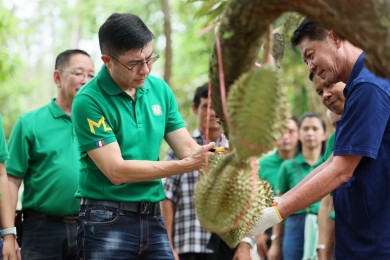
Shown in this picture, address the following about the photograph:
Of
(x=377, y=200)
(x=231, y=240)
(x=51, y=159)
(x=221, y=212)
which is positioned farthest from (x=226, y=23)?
(x=51, y=159)

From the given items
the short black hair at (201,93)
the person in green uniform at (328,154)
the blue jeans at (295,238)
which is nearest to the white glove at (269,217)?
the person in green uniform at (328,154)

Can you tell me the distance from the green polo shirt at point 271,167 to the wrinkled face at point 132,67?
12.7 ft

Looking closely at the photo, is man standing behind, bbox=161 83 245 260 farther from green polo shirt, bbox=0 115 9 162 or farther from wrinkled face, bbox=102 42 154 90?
wrinkled face, bbox=102 42 154 90

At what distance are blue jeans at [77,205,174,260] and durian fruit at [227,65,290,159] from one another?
1.88 meters

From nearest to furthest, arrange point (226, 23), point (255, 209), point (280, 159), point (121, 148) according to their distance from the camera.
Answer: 1. point (226, 23)
2. point (255, 209)
3. point (121, 148)
4. point (280, 159)

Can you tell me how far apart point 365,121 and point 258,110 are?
1.40 m

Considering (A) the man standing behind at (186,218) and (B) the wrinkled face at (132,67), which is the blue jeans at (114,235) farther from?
(A) the man standing behind at (186,218)

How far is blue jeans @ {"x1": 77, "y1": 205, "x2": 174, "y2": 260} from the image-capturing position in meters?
3.93

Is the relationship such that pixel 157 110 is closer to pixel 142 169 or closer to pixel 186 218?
pixel 142 169

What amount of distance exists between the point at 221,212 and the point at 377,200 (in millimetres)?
1449

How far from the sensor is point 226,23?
2.35 m

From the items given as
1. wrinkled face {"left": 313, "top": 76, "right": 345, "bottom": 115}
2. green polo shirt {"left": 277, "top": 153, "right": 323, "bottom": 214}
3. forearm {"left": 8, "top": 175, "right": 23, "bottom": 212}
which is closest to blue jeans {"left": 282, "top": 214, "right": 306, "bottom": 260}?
green polo shirt {"left": 277, "top": 153, "right": 323, "bottom": 214}

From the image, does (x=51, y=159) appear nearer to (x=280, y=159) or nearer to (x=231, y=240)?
(x=231, y=240)

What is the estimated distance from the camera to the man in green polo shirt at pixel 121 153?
3.87 metres
